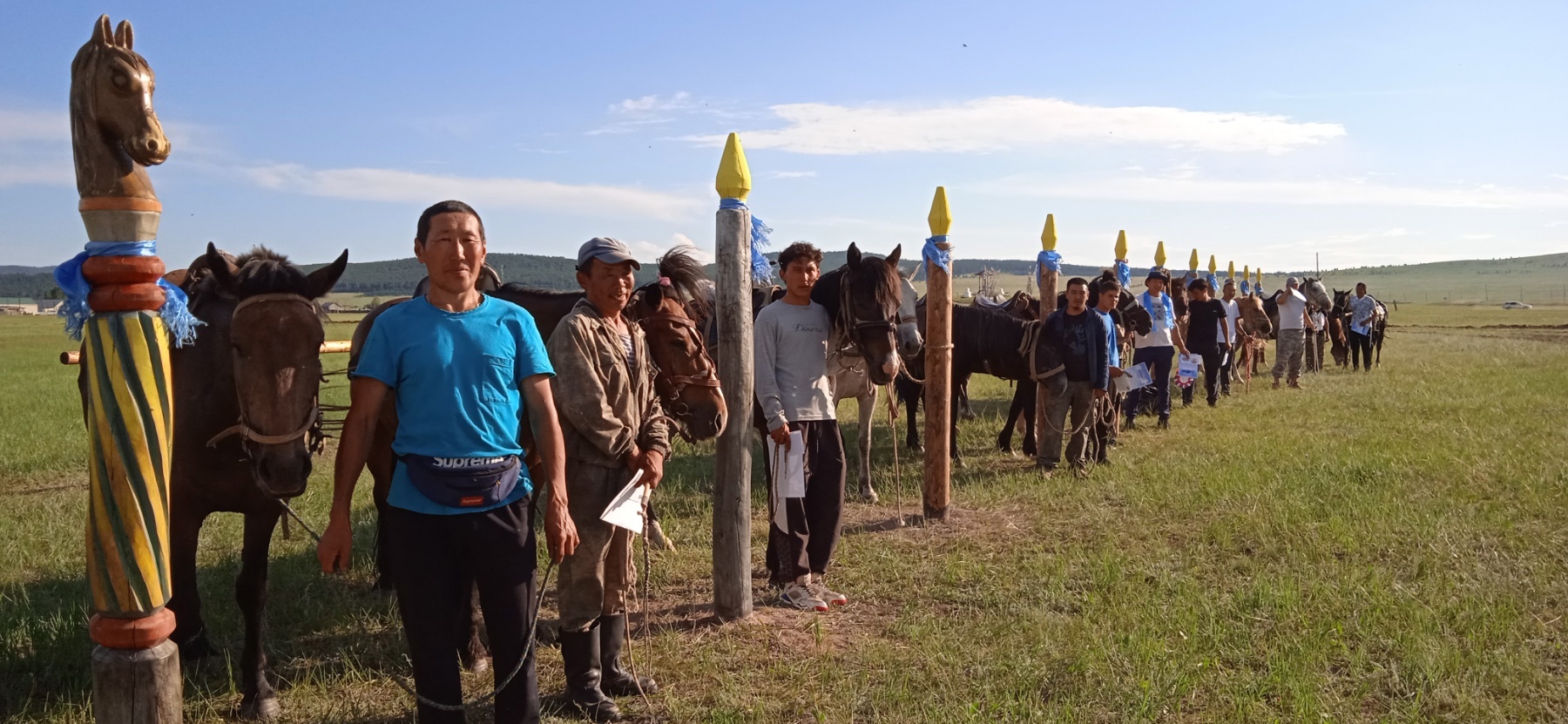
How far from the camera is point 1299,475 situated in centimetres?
852

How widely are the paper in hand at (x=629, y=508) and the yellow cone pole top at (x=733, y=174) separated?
1.74 meters

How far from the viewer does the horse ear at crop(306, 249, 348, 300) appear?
395cm

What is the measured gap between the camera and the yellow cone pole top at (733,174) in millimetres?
4988

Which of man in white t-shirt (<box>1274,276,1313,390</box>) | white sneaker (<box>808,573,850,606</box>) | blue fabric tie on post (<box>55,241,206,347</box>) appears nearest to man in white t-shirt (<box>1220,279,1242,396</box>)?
man in white t-shirt (<box>1274,276,1313,390</box>)

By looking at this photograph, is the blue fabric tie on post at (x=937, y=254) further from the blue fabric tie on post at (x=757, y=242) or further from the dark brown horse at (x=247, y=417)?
the dark brown horse at (x=247, y=417)

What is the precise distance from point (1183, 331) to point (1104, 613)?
12.8 metres

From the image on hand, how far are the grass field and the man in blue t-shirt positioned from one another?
1.08 m

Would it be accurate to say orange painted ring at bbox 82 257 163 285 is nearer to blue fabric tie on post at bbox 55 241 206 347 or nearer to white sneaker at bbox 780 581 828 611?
blue fabric tie on post at bbox 55 241 206 347

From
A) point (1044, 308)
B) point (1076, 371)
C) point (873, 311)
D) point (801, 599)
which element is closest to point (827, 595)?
point (801, 599)

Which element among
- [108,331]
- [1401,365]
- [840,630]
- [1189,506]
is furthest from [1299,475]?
[1401,365]

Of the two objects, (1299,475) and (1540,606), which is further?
(1299,475)

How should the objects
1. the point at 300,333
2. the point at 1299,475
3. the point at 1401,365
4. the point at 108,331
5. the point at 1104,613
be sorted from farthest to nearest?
the point at 1401,365
the point at 1299,475
the point at 1104,613
the point at 300,333
the point at 108,331

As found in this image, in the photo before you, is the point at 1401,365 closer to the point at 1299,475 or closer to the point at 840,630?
the point at 1299,475

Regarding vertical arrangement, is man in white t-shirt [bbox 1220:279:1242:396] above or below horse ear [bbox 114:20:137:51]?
below
